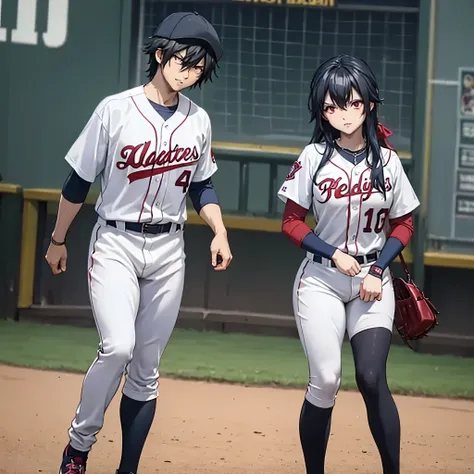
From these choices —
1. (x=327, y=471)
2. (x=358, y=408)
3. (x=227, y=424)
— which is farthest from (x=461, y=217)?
(x=327, y=471)

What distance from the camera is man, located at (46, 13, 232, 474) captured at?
4.31m

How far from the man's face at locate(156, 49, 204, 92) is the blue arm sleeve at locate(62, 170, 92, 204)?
460 millimetres

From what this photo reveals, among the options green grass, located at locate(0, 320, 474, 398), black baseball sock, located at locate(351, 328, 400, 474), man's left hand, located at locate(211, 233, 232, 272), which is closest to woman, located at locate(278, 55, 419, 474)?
black baseball sock, located at locate(351, 328, 400, 474)

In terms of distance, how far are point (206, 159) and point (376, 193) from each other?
63 centimetres

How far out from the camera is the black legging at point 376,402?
13.9 feet

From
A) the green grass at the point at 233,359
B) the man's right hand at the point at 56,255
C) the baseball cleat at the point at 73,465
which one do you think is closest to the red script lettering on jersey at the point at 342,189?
the man's right hand at the point at 56,255

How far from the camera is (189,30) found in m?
4.35

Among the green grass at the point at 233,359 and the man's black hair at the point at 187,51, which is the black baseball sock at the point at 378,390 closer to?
the man's black hair at the point at 187,51

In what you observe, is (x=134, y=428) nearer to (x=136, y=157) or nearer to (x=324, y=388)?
(x=324, y=388)

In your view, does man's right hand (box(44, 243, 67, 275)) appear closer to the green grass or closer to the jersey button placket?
the jersey button placket

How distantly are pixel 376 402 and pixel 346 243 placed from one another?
22.0 inches

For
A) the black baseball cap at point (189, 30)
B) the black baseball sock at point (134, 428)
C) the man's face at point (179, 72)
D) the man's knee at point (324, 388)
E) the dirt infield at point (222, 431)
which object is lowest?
the dirt infield at point (222, 431)

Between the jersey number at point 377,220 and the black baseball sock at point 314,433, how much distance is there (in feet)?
2.10

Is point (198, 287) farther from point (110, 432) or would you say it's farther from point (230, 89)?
point (110, 432)
